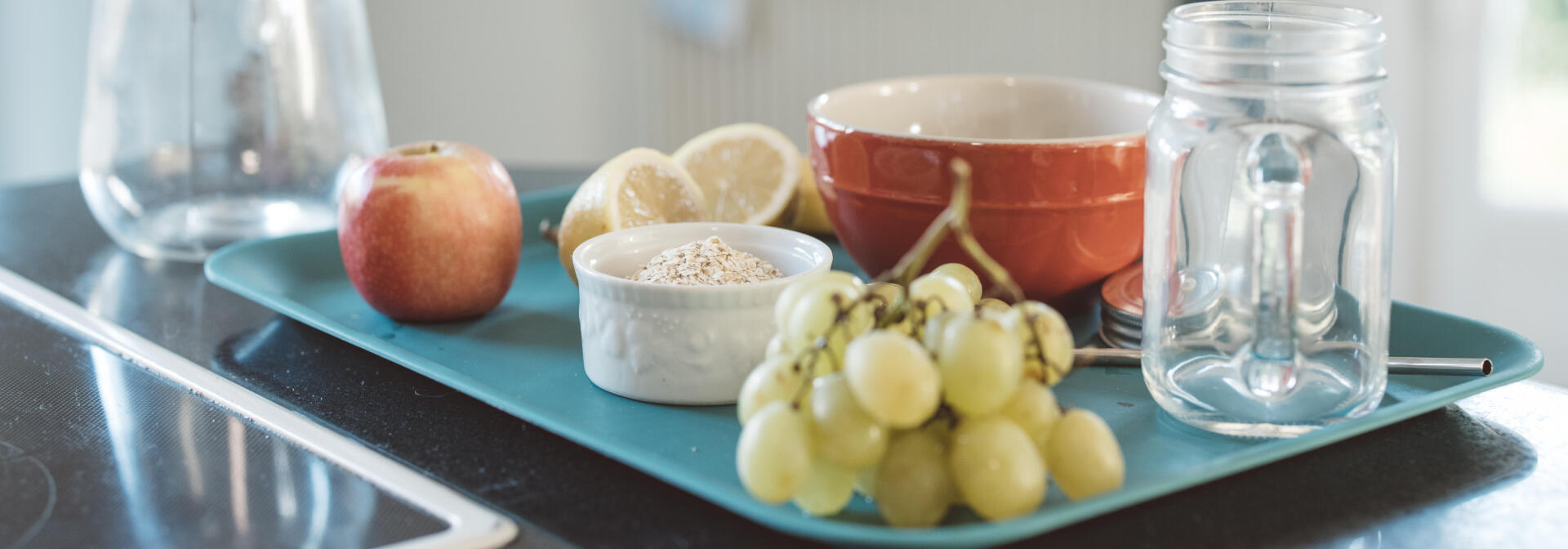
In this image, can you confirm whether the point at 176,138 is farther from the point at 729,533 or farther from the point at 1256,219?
the point at 1256,219

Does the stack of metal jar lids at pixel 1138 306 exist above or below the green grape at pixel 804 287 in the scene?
below

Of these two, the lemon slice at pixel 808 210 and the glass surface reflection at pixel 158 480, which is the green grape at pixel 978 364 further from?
the lemon slice at pixel 808 210

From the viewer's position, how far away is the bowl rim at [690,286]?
2.34ft

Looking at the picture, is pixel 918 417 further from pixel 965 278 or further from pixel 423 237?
pixel 423 237

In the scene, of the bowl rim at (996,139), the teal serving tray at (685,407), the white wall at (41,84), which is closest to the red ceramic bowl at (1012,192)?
the bowl rim at (996,139)

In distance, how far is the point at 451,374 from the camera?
72 cm

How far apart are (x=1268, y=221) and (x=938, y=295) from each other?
17 cm

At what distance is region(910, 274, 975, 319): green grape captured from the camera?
1.91ft

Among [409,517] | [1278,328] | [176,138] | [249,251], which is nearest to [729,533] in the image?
[409,517]

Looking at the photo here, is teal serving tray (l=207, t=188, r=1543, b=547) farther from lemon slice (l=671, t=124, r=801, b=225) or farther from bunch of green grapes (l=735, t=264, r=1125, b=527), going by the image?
lemon slice (l=671, t=124, r=801, b=225)

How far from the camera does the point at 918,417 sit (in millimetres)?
518

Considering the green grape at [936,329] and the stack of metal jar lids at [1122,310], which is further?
the stack of metal jar lids at [1122,310]

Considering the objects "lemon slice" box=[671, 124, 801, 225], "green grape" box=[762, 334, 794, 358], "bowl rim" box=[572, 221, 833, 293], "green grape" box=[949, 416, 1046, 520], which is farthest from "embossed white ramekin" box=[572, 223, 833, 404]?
"lemon slice" box=[671, 124, 801, 225]

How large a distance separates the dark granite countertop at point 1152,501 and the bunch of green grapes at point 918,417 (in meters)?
0.04
